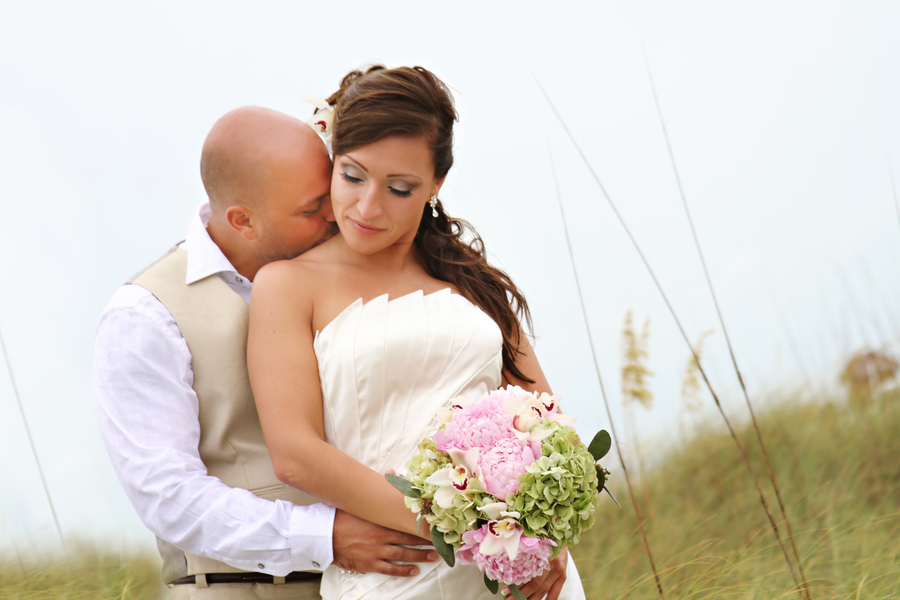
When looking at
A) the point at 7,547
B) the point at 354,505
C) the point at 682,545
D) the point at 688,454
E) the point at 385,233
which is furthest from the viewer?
the point at 688,454

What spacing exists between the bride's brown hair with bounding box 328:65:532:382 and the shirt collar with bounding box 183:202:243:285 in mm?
594

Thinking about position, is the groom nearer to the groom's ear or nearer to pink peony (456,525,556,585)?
the groom's ear

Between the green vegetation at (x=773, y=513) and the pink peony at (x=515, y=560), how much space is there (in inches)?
91.4

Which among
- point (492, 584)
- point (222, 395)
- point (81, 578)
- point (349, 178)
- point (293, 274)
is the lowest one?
point (81, 578)

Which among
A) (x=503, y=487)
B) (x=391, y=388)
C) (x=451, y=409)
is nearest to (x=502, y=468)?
(x=503, y=487)

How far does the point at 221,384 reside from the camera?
270cm

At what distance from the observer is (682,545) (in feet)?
17.3

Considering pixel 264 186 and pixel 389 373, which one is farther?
pixel 264 186

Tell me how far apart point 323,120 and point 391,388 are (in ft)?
3.41

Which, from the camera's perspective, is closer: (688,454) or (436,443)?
(436,443)

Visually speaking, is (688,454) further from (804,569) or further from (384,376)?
(384,376)

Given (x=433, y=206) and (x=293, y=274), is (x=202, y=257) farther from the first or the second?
(x=433, y=206)

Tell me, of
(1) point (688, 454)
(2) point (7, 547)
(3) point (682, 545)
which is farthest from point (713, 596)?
(2) point (7, 547)

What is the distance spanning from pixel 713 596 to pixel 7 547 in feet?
12.9
